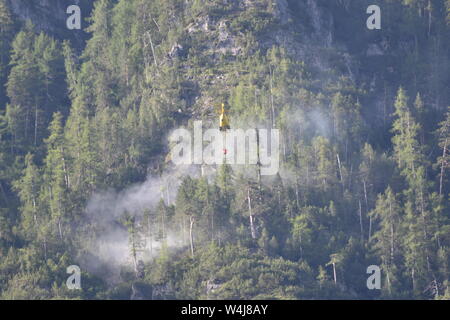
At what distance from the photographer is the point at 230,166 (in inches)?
7057

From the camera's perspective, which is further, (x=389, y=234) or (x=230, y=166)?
(x=230, y=166)

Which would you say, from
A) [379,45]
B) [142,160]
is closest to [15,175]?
[142,160]

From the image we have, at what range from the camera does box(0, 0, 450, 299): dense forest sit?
569 feet

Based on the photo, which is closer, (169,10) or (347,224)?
(347,224)

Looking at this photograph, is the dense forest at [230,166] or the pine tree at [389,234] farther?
the pine tree at [389,234]

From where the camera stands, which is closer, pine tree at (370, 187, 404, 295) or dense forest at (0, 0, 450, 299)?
dense forest at (0, 0, 450, 299)

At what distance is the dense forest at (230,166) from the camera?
174 meters

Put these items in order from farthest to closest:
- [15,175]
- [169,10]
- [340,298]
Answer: [169,10] → [15,175] → [340,298]

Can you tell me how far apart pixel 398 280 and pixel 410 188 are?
9260 millimetres

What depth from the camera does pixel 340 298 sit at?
171375mm

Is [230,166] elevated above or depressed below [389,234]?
above

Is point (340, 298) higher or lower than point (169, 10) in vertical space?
lower
